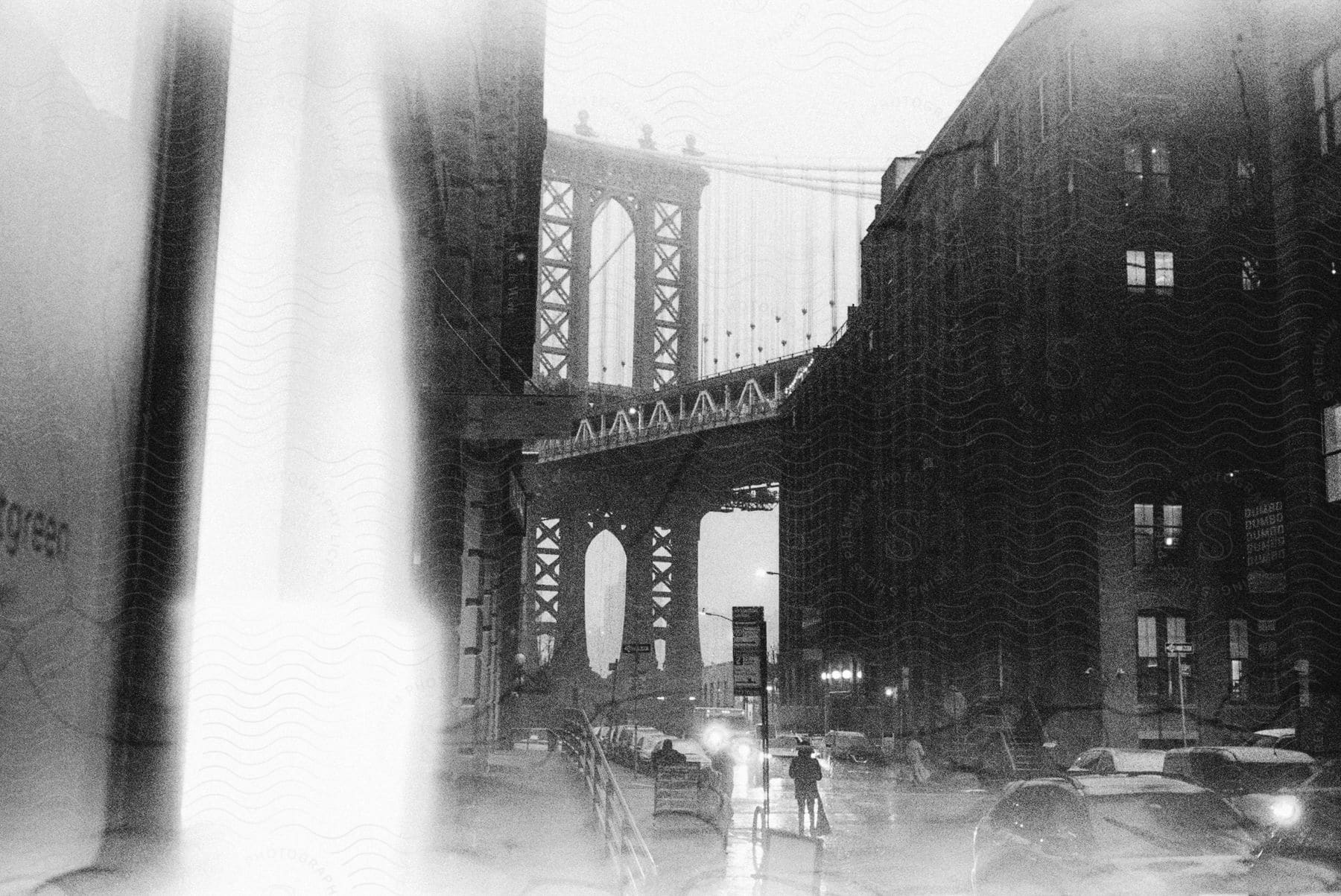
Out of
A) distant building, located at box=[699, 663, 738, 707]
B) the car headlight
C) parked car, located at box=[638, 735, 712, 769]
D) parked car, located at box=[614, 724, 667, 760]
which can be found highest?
the car headlight

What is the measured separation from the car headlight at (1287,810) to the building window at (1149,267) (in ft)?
60.3

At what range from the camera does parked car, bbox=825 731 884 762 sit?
26.6m

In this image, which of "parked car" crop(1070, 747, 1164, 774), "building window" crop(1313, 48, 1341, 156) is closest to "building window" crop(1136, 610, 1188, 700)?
"parked car" crop(1070, 747, 1164, 774)

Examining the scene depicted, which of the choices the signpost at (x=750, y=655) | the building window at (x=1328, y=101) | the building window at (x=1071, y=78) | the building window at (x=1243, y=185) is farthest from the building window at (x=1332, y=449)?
the signpost at (x=750, y=655)

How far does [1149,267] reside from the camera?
24828 millimetres

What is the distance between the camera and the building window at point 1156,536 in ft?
78.7

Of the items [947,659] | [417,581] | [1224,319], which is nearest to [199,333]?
[417,581]

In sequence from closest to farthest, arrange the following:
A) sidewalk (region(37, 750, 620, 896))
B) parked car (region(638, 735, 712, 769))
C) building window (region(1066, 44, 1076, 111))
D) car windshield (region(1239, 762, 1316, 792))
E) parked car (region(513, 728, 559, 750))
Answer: sidewalk (region(37, 750, 620, 896)) → car windshield (region(1239, 762, 1316, 792)) → parked car (region(638, 735, 712, 769)) → building window (region(1066, 44, 1076, 111)) → parked car (region(513, 728, 559, 750))

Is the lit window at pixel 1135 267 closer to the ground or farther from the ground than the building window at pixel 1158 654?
farther from the ground

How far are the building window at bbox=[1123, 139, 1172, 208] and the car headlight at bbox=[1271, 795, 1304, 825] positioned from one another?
18682 millimetres

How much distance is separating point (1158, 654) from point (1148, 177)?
28.7 ft

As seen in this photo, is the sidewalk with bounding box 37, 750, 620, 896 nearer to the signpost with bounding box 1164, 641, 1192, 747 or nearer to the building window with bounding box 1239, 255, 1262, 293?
the signpost with bounding box 1164, 641, 1192, 747

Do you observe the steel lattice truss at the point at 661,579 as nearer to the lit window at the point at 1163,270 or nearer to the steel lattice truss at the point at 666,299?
the steel lattice truss at the point at 666,299

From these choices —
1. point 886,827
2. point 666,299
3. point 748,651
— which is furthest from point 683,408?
point 748,651
